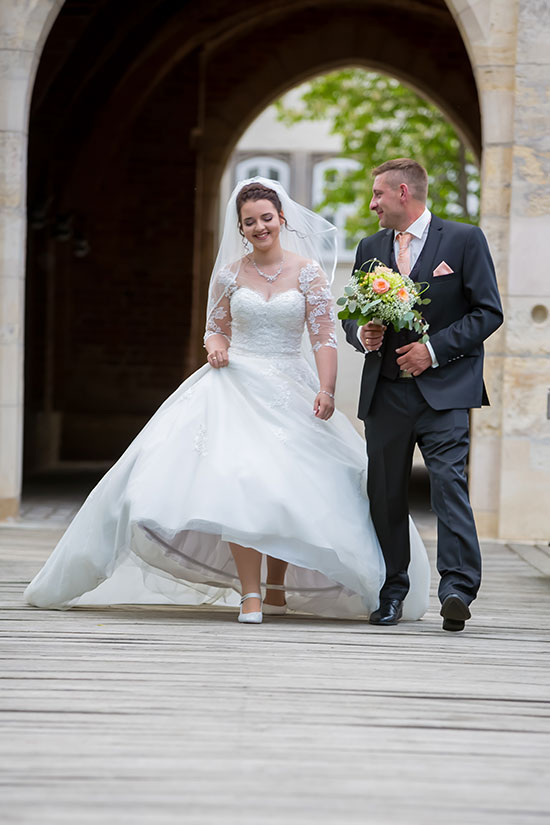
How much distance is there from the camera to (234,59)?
15.5m

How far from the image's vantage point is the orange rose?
14.7 ft

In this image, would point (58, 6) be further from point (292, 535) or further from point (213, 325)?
point (292, 535)

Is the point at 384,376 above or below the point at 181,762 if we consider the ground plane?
above

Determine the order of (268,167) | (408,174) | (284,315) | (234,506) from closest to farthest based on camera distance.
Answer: (234,506) < (408,174) < (284,315) < (268,167)

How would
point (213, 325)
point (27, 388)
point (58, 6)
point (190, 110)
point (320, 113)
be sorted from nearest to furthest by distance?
1. point (213, 325)
2. point (58, 6)
3. point (27, 388)
4. point (190, 110)
5. point (320, 113)

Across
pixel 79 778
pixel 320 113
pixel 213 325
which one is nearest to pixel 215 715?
pixel 79 778

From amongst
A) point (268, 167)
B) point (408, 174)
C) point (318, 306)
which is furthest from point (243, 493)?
point (268, 167)

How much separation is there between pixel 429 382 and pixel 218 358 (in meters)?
0.85

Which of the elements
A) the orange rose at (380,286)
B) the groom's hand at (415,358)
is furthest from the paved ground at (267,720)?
the orange rose at (380,286)

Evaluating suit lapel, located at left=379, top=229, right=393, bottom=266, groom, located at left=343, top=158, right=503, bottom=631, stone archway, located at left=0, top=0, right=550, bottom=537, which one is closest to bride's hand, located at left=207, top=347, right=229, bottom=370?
groom, located at left=343, top=158, right=503, bottom=631

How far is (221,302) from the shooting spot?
511 cm

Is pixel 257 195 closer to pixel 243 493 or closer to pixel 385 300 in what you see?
pixel 385 300

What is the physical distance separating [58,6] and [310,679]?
5.51m

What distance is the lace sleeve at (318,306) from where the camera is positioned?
4992 millimetres
